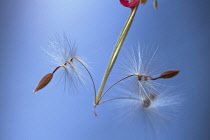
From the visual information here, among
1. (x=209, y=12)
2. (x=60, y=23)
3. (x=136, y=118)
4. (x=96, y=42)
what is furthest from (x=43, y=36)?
(x=209, y=12)

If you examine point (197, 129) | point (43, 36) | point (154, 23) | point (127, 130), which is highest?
point (43, 36)

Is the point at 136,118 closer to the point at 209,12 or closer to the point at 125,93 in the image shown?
the point at 125,93

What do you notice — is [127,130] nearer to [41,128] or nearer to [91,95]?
[91,95]

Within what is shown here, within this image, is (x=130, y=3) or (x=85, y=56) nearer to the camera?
(x=130, y=3)

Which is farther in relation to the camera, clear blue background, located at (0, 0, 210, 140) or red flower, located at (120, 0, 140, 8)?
clear blue background, located at (0, 0, 210, 140)

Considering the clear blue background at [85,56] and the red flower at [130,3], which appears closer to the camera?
the red flower at [130,3]

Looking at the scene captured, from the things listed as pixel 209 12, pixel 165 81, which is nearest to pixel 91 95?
pixel 165 81

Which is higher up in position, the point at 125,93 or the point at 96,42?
the point at 96,42
